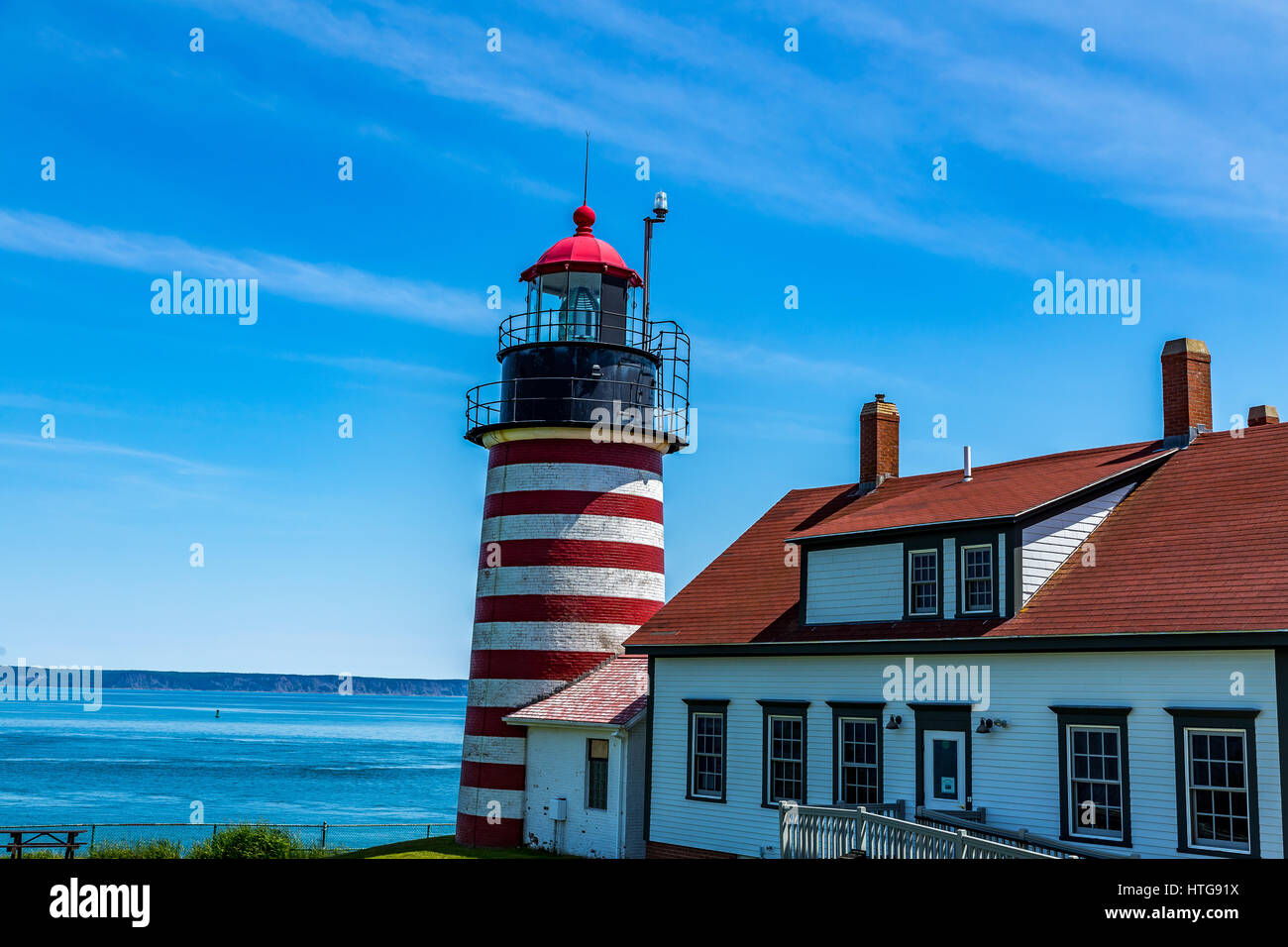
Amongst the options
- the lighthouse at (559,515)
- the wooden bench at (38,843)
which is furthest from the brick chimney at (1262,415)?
the wooden bench at (38,843)

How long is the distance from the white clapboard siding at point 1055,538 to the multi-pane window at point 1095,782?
265cm

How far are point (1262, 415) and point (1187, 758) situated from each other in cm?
826

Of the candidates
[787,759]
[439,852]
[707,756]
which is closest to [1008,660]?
[787,759]

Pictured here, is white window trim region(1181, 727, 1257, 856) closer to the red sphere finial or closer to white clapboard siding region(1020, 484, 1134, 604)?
white clapboard siding region(1020, 484, 1134, 604)

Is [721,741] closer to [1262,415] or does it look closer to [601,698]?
[601,698]

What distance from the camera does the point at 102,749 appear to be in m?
124

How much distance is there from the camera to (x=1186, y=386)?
73.9 feet

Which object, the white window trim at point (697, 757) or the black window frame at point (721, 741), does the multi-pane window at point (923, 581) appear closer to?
the black window frame at point (721, 741)

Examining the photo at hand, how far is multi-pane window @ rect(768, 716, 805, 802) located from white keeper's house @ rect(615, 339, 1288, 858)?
0.04 m

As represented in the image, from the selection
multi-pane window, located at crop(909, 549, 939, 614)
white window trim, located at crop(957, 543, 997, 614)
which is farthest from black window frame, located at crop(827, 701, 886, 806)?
white window trim, located at crop(957, 543, 997, 614)

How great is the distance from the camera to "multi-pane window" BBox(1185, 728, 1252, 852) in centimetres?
1650

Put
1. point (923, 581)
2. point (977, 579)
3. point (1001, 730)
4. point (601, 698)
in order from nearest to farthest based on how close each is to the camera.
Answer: point (1001, 730) → point (977, 579) → point (923, 581) → point (601, 698)

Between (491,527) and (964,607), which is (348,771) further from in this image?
(964,607)

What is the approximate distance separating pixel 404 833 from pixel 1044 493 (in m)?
48.2
